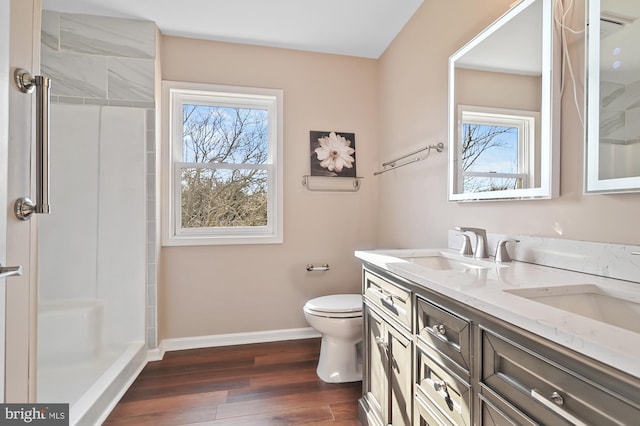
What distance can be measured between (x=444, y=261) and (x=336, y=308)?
74cm

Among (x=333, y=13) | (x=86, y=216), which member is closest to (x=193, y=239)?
(x=86, y=216)

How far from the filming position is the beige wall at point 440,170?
3.24 feet

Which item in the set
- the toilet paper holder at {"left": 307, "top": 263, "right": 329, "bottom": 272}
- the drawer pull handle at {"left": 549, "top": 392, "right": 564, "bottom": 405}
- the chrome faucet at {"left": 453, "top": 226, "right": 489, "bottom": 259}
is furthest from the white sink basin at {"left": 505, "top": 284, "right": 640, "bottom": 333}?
the toilet paper holder at {"left": 307, "top": 263, "right": 329, "bottom": 272}

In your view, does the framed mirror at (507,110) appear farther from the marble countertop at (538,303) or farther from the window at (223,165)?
the window at (223,165)

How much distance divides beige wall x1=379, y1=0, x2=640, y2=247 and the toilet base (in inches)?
32.7

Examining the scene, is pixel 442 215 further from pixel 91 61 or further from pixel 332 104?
pixel 91 61

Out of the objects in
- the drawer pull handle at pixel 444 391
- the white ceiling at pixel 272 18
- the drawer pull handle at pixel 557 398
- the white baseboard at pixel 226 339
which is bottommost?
the white baseboard at pixel 226 339

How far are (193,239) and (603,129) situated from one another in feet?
7.84

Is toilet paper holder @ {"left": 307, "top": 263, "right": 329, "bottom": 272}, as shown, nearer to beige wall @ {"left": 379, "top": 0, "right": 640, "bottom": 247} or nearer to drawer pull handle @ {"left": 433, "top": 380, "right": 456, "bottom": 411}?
beige wall @ {"left": 379, "top": 0, "right": 640, "bottom": 247}

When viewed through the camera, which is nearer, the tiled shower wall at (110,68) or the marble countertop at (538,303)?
the marble countertop at (538,303)

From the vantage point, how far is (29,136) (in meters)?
0.93

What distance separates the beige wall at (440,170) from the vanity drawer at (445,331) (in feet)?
1.89

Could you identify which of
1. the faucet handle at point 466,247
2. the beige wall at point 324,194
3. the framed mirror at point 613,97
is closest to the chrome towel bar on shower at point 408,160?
the beige wall at point 324,194

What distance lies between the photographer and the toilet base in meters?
1.85
